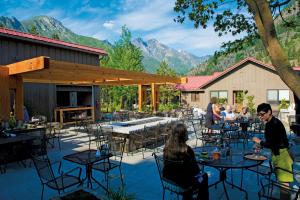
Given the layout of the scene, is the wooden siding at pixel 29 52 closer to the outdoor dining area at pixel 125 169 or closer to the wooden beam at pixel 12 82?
the wooden beam at pixel 12 82

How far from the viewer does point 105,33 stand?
170ft

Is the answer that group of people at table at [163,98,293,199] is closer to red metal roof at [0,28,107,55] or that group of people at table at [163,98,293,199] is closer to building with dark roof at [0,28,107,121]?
building with dark roof at [0,28,107,121]

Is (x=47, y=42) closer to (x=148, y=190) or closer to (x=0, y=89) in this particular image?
(x=0, y=89)

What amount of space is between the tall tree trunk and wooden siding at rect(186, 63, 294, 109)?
2000cm

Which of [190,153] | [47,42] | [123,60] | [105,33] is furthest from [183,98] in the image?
[105,33]

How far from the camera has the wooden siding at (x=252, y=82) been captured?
21656 millimetres

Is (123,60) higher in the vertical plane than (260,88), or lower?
higher

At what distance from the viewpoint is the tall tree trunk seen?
3.13 meters

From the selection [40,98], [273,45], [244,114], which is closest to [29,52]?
[40,98]

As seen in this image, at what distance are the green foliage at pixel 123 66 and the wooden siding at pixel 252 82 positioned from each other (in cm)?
948

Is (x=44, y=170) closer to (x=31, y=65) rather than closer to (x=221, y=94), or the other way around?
(x=31, y=65)

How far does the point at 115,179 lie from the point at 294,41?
87076 mm

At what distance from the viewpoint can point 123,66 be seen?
29.2 meters

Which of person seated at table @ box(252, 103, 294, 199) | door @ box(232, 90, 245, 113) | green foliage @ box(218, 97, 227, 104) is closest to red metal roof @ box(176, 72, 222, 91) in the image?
green foliage @ box(218, 97, 227, 104)
